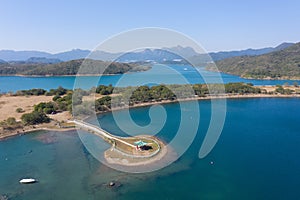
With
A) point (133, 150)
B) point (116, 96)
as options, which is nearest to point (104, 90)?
point (116, 96)

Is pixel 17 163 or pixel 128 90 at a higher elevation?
pixel 128 90

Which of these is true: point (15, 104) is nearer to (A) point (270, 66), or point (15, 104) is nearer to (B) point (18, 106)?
(B) point (18, 106)

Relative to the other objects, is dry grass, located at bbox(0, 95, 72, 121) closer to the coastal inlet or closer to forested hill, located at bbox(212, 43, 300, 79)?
the coastal inlet

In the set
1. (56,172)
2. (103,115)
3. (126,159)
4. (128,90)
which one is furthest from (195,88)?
(56,172)

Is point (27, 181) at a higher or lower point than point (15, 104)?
lower

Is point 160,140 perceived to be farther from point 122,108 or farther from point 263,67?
point 263,67

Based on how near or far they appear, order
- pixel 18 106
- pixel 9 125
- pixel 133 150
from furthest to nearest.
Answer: pixel 18 106 < pixel 9 125 < pixel 133 150

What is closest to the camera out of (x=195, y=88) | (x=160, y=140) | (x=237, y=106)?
(x=160, y=140)

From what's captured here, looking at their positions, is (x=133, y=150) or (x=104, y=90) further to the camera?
(x=104, y=90)
